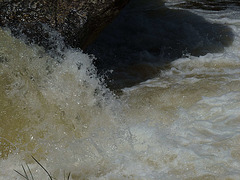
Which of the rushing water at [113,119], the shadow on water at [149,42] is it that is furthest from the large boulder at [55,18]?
the shadow on water at [149,42]

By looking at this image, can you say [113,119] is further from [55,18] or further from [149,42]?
[149,42]

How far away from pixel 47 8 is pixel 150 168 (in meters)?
1.86

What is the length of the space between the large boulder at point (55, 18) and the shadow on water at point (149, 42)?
80 cm

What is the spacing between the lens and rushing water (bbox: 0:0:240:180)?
8.98 feet

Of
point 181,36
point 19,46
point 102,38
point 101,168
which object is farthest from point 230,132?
point 102,38

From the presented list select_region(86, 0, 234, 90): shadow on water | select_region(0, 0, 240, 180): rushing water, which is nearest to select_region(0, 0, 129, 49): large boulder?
select_region(0, 0, 240, 180): rushing water

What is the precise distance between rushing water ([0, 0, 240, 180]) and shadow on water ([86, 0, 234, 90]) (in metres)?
0.21

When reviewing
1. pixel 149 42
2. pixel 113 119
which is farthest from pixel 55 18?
pixel 149 42

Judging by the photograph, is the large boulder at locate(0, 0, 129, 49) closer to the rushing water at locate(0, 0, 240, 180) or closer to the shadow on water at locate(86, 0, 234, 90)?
the rushing water at locate(0, 0, 240, 180)

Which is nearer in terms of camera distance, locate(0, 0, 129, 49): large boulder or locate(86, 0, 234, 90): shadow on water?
locate(0, 0, 129, 49): large boulder

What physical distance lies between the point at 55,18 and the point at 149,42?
2.41 m

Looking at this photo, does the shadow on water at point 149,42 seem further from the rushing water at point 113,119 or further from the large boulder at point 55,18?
the large boulder at point 55,18

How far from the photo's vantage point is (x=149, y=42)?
5691mm

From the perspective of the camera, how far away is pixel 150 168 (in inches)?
106
